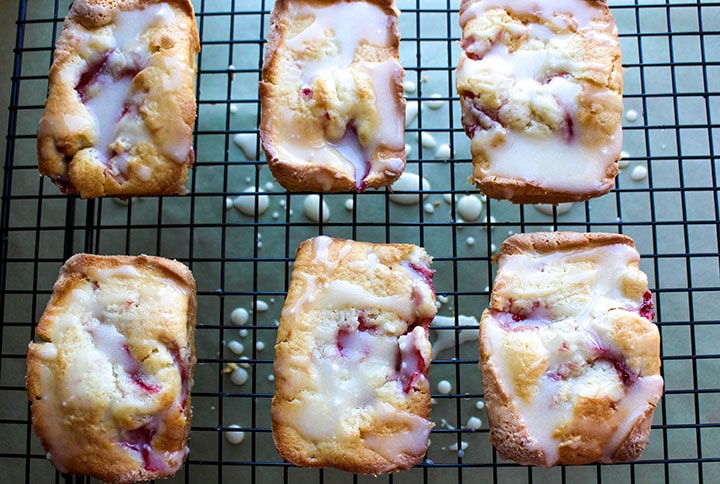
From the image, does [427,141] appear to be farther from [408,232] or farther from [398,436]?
[398,436]

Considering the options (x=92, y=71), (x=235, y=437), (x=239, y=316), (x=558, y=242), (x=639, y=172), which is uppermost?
(x=92, y=71)

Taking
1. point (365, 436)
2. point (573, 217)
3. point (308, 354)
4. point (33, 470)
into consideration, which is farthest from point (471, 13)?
point (33, 470)

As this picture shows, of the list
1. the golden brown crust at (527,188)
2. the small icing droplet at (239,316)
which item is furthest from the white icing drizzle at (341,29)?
the small icing droplet at (239,316)

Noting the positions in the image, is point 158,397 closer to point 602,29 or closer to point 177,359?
point 177,359

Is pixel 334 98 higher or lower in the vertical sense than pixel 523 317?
higher

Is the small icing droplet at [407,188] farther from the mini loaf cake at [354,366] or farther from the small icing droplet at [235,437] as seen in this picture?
the small icing droplet at [235,437]

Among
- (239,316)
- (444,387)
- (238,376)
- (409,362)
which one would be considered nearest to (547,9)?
(409,362)

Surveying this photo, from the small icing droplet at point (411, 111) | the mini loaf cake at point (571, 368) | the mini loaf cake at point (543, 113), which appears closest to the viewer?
the mini loaf cake at point (571, 368)
